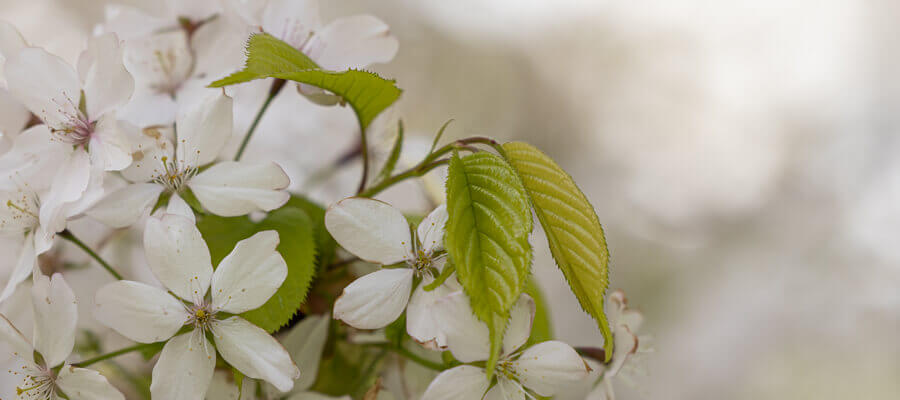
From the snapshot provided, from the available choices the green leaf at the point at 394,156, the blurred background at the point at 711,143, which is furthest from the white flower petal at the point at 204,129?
the blurred background at the point at 711,143

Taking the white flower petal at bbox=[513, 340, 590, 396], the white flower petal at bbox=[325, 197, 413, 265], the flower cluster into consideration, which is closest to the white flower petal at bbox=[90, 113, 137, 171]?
the flower cluster

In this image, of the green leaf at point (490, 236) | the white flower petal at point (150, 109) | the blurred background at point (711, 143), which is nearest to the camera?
the green leaf at point (490, 236)

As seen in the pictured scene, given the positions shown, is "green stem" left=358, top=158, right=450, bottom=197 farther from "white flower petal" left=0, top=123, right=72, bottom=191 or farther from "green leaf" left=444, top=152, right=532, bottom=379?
"white flower petal" left=0, top=123, right=72, bottom=191

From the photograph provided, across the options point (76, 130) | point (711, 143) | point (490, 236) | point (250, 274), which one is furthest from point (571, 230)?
point (711, 143)

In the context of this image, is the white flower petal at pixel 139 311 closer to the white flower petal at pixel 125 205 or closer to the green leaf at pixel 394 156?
the white flower petal at pixel 125 205

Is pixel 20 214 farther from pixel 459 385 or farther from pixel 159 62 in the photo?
pixel 459 385

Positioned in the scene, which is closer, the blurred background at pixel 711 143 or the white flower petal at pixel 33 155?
the white flower petal at pixel 33 155
